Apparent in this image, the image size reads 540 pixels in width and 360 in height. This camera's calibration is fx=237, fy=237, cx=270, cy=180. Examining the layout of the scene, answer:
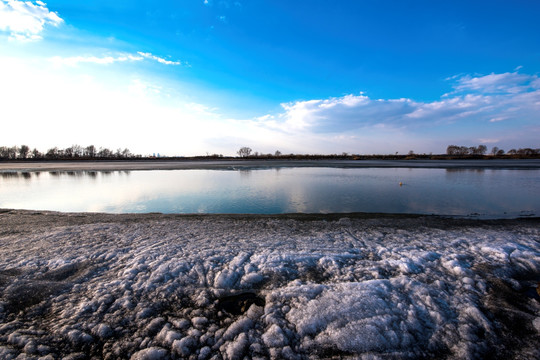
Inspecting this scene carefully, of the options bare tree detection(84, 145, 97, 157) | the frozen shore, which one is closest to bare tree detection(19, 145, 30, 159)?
bare tree detection(84, 145, 97, 157)

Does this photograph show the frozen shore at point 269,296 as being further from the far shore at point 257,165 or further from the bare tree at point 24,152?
the bare tree at point 24,152

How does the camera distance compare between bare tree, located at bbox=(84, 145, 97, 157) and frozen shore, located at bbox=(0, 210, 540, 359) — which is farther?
bare tree, located at bbox=(84, 145, 97, 157)

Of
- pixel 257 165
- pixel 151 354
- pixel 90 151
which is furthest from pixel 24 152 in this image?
pixel 151 354

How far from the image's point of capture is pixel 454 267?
3938 mm

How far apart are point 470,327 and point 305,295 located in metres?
1.88

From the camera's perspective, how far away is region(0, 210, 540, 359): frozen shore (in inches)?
97.3

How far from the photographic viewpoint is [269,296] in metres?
3.25

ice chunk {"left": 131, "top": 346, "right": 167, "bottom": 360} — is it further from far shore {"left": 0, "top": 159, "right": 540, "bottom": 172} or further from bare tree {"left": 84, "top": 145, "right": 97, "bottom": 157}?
bare tree {"left": 84, "top": 145, "right": 97, "bottom": 157}

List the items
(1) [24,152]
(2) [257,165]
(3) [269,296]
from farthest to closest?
(1) [24,152], (2) [257,165], (3) [269,296]

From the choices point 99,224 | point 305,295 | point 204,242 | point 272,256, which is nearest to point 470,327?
point 305,295

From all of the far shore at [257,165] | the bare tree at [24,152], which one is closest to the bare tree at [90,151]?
the bare tree at [24,152]

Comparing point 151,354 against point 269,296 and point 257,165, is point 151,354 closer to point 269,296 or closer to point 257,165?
point 269,296

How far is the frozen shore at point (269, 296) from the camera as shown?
2471 mm

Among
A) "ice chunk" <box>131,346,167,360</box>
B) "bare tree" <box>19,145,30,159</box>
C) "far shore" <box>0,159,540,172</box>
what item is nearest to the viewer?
"ice chunk" <box>131,346,167,360</box>
